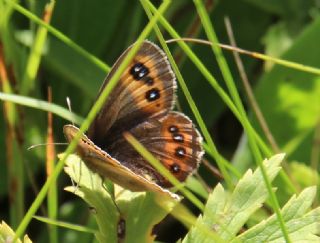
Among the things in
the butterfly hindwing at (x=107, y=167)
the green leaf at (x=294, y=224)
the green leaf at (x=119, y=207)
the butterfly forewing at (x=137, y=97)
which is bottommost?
the green leaf at (x=119, y=207)

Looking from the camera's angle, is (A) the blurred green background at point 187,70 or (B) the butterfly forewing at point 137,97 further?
(A) the blurred green background at point 187,70

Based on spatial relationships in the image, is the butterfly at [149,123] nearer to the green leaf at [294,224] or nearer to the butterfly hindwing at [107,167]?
the butterfly hindwing at [107,167]

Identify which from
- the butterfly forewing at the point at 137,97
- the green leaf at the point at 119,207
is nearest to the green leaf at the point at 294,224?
the green leaf at the point at 119,207

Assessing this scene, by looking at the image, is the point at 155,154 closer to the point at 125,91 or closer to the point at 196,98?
the point at 125,91

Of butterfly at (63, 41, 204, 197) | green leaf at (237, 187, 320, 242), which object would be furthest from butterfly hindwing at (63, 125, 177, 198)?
green leaf at (237, 187, 320, 242)

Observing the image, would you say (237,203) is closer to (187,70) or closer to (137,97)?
(137,97)

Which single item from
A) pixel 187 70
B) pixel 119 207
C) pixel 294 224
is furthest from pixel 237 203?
pixel 187 70

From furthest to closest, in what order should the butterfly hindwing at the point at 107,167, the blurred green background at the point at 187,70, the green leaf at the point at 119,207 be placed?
the blurred green background at the point at 187,70 → the green leaf at the point at 119,207 → the butterfly hindwing at the point at 107,167
